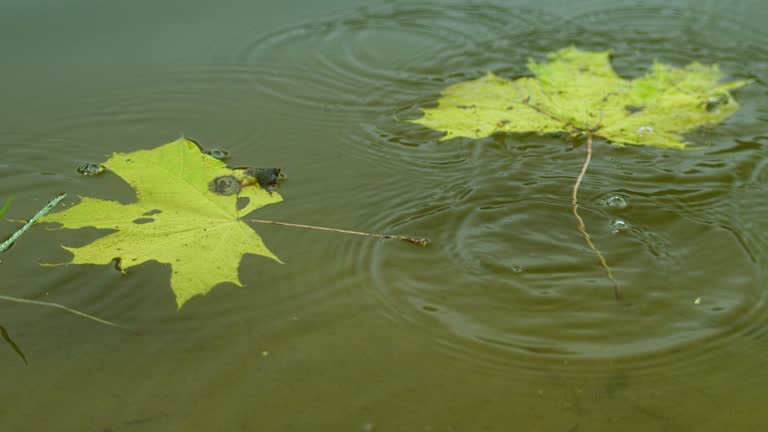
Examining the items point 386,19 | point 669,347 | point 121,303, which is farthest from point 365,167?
point 386,19

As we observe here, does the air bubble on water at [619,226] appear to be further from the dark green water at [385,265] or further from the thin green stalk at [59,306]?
the thin green stalk at [59,306]

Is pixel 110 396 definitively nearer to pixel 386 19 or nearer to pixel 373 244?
pixel 373 244

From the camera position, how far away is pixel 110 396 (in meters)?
1.36

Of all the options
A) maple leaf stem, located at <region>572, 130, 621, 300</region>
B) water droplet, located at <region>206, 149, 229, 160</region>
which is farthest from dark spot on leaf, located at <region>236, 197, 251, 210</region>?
maple leaf stem, located at <region>572, 130, 621, 300</region>

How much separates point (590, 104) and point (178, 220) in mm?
1441

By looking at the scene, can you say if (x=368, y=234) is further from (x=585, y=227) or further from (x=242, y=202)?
(x=585, y=227)

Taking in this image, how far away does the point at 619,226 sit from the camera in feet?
6.05

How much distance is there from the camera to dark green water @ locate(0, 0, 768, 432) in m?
1.36

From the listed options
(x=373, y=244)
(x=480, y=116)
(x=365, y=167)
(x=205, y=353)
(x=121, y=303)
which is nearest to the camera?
(x=205, y=353)

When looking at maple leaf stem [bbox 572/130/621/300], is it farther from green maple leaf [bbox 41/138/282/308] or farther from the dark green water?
green maple leaf [bbox 41/138/282/308]

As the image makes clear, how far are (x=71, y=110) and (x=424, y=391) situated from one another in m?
1.75

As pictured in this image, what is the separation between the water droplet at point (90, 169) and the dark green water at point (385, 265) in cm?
3

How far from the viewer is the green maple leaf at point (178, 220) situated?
162 centimetres

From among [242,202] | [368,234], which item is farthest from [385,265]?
[242,202]
